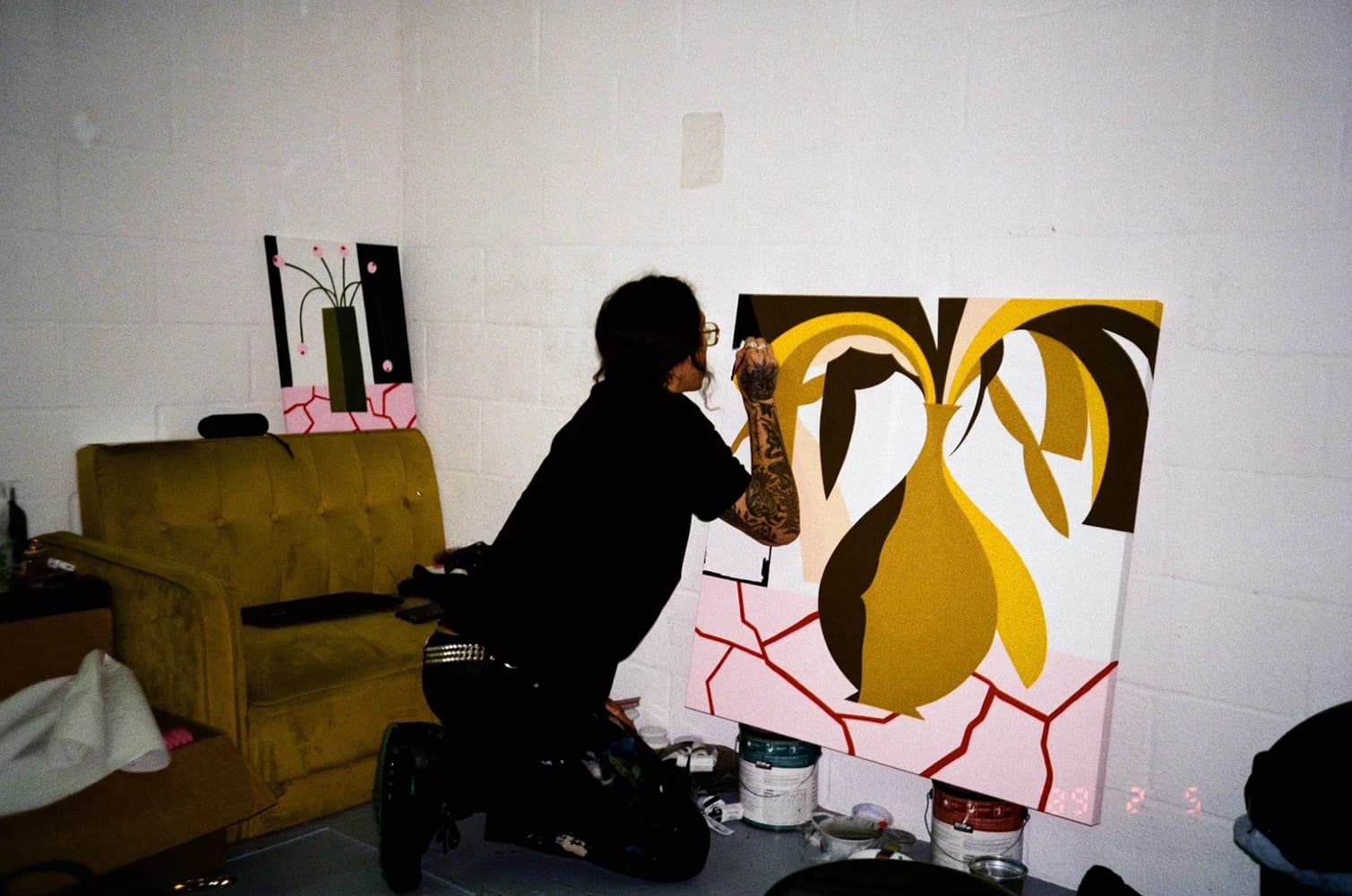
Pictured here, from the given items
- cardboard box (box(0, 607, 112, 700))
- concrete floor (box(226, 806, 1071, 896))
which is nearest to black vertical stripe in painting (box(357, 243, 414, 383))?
cardboard box (box(0, 607, 112, 700))

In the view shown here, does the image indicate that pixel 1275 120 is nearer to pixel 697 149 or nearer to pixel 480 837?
pixel 697 149

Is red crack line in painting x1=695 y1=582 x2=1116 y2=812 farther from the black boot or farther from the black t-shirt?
the black boot

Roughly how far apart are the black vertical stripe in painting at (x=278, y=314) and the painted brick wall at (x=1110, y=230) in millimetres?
876

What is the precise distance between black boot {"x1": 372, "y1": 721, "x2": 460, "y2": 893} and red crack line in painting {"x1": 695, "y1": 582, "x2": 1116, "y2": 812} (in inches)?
31.9

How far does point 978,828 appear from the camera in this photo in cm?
221

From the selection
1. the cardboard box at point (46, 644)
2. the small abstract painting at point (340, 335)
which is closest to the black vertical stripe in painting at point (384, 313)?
the small abstract painting at point (340, 335)

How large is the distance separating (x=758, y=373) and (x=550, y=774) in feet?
3.59

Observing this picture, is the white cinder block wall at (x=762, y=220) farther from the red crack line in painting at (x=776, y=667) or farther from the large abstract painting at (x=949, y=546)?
the red crack line in painting at (x=776, y=667)

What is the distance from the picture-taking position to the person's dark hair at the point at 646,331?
7.12ft

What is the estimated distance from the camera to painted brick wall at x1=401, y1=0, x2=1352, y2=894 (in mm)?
1969

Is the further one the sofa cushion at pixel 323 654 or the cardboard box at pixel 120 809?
the sofa cushion at pixel 323 654

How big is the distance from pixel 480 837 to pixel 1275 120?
2.42 meters

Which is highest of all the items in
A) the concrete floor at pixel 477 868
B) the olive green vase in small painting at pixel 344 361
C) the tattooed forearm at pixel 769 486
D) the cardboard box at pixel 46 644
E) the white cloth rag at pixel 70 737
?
the olive green vase in small painting at pixel 344 361

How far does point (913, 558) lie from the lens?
92.6 inches
